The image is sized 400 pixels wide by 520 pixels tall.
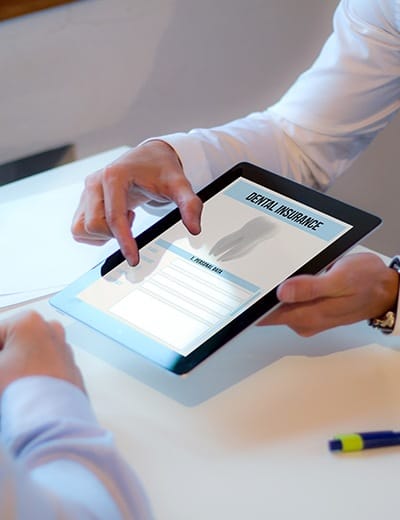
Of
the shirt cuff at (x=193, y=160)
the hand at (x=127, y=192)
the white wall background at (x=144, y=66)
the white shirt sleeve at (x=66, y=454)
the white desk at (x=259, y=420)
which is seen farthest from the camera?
the white wall background at (x=144, y=66)

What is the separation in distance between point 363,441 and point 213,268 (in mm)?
231

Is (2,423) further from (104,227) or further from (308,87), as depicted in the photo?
(308,87)

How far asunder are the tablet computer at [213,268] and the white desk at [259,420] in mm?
43

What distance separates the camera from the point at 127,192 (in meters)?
1.08

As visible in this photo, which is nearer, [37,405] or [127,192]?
[37,405]

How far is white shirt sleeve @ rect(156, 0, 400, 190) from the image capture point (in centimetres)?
124

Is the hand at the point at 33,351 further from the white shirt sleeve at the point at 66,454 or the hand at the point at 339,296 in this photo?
the hand at the point at 339,296

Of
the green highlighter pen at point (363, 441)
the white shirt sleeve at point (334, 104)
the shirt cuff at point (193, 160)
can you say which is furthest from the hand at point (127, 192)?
the green highlighter pen at point (363, 441)

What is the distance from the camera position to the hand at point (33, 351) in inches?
29.0

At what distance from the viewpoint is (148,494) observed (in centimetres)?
80

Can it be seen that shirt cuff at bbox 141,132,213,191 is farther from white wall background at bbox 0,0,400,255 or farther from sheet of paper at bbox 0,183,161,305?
white wall background at bbox 0,0,400,255

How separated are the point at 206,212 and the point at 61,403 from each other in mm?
369

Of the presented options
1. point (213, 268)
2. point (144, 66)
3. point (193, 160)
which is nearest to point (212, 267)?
point (213, 268)

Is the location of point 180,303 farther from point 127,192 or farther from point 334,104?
point 334,104
